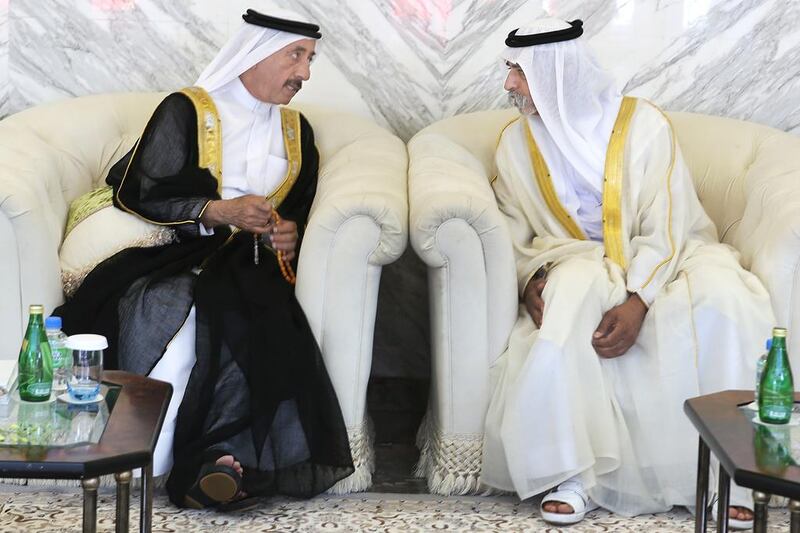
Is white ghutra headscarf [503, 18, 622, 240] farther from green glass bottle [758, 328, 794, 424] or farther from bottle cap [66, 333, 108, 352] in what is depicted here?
bottle cap [66, 333, 108, 352]

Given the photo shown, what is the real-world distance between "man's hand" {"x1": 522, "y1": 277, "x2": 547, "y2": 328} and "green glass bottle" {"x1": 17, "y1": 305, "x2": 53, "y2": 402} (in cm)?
152

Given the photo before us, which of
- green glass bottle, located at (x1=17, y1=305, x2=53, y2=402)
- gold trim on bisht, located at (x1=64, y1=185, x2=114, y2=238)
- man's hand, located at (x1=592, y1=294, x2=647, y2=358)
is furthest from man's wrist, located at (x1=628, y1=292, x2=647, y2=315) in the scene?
green glass bottle, located at (x1=17, y1=305, x2=53, y2=402)

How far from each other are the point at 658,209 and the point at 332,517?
137cm

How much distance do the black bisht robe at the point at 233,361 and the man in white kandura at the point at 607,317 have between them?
1.72 feet

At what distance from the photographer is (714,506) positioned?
3500 millimetres

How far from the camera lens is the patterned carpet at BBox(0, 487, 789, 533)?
334 centimetres

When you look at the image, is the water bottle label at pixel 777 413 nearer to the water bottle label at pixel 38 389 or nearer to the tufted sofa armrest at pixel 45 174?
the water bottle label at pixel 38 389

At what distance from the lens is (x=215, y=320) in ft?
11.6

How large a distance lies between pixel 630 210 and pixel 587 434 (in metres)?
0.79

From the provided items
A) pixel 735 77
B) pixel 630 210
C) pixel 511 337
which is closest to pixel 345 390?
pixel 511 337

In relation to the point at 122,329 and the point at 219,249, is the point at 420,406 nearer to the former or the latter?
the point at 219,249

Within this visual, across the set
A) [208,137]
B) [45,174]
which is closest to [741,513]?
[208,137]

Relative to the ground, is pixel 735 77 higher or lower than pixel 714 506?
higher

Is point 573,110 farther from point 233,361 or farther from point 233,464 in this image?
point 233,464
